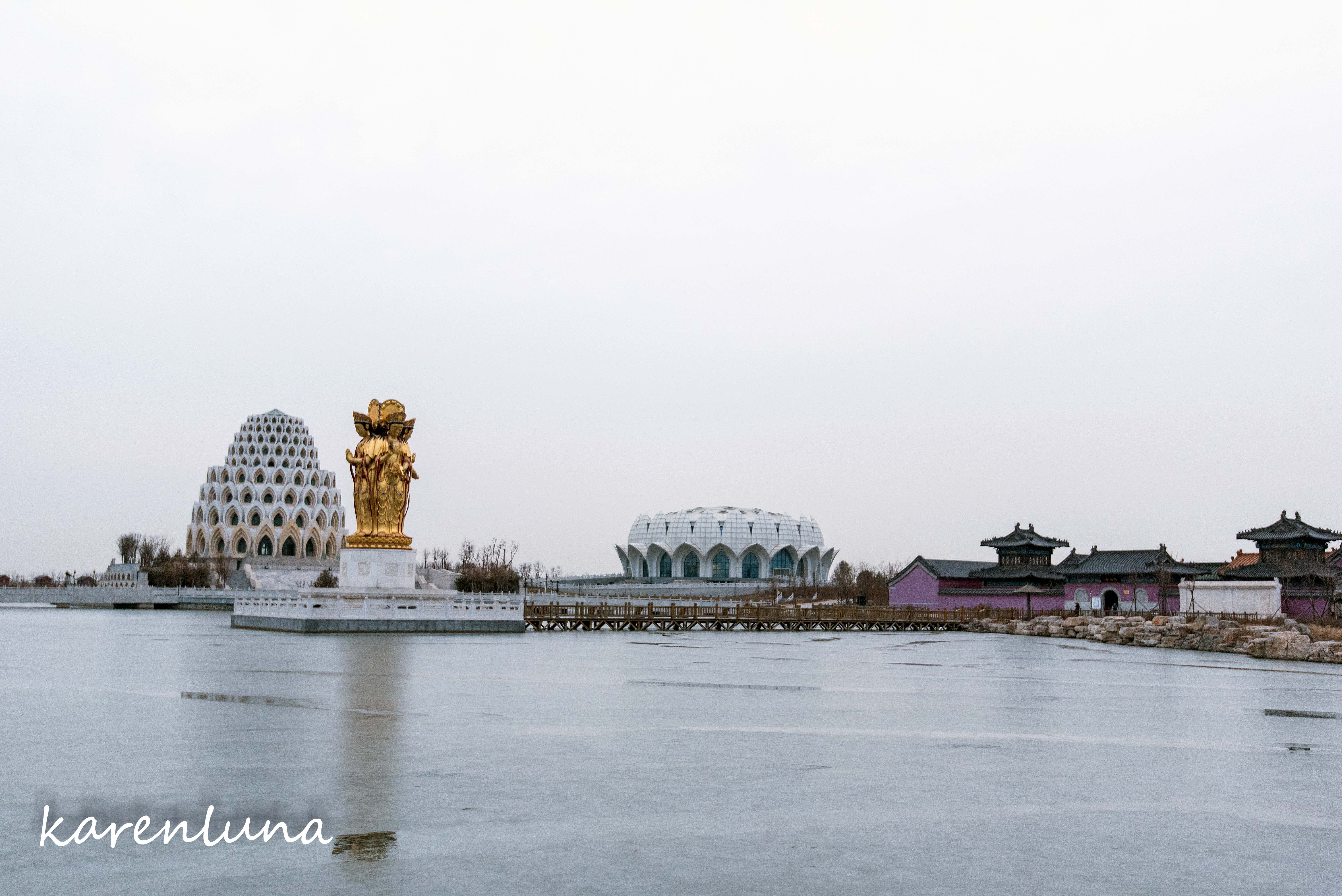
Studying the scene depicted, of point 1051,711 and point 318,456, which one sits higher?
point 318,456

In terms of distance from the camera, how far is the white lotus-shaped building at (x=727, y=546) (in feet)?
535

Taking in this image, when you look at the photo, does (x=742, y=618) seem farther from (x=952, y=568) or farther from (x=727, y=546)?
(x=727, y=546)

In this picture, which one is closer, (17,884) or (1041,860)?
(17,884)

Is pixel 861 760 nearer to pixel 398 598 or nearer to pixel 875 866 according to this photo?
pixel 875 866

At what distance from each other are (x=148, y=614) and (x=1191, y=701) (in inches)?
2417

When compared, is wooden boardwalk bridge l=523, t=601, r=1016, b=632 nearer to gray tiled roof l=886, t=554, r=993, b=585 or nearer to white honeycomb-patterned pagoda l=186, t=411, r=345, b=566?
gray tiled roof l=886, t=554, r=993, b=585

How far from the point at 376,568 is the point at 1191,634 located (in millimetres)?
30875

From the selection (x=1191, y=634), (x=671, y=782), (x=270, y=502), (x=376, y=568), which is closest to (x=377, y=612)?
(x=376, y=568)

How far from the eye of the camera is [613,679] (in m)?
22.0

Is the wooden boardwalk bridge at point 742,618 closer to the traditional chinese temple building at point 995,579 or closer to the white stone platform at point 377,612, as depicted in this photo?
the white stone platform at point 377,612

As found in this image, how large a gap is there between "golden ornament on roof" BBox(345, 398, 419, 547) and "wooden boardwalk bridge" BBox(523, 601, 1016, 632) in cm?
651

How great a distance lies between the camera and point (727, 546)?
162 metres

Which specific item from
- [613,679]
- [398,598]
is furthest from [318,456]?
[613,679]

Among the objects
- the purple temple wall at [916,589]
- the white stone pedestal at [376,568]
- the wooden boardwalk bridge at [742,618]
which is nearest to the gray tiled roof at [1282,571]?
the wooden boardwalk bridge at [742,618]
